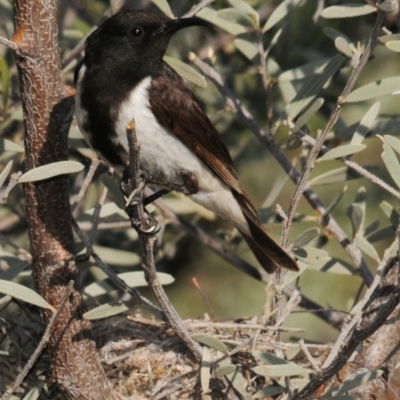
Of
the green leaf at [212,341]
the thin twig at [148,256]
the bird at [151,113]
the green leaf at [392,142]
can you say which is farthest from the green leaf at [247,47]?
the green leaf at [212,341]

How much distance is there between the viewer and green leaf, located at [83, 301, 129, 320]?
126 inches

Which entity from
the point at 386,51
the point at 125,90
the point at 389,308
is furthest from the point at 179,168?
the point at 386,51

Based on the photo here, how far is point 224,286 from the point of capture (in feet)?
16.9

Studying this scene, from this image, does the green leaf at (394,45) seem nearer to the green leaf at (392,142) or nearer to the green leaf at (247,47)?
the green leaf at (392,142)

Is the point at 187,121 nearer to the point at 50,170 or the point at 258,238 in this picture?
the point at 258,238

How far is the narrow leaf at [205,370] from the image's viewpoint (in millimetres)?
3104

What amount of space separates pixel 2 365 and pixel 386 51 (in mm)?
2834

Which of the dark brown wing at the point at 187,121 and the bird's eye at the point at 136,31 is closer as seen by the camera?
the dark brown wing at the point at 187,121

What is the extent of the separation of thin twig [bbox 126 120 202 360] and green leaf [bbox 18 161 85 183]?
20cm

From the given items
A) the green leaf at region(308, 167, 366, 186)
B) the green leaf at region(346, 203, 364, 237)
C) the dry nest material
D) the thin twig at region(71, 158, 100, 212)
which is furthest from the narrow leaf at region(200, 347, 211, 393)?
the green leaf at region(308, 167, 366, 186)

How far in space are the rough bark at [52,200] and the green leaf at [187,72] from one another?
503 millimetres

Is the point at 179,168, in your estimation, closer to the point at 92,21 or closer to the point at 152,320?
the point at 152,320

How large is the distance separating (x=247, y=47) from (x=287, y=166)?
0.55 m

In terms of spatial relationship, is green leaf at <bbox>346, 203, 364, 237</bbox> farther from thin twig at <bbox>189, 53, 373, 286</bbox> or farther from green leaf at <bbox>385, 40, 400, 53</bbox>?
green leaf at <bbox>385, 40, 400, 53</bbox>
